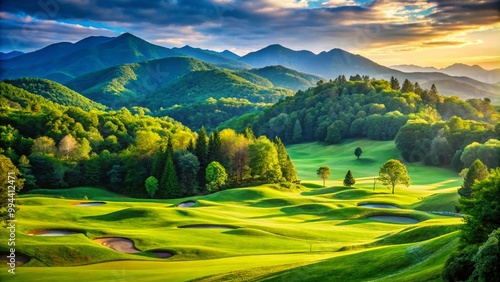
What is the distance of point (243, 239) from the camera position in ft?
150

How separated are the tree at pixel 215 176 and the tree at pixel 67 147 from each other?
118 ft

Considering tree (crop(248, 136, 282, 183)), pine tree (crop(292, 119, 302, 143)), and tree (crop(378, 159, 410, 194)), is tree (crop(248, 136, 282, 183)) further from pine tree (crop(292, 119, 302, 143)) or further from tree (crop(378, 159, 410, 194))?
pine tree (crop(292, 119, 302, 143))

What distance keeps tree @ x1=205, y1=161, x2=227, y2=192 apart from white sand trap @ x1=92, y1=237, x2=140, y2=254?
155 ft

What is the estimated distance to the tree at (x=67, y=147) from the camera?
104156 millimetres

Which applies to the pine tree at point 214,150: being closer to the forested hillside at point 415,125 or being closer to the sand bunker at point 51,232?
the sand bunker at point 51,232

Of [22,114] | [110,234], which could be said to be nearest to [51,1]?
[110,234]

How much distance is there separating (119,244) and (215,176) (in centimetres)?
4978

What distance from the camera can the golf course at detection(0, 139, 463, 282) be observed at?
28594 millimetres

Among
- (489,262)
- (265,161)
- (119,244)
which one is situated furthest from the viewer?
(265,161)

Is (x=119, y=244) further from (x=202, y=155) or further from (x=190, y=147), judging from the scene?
(x=190, y=147)

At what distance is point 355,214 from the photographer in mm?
62312

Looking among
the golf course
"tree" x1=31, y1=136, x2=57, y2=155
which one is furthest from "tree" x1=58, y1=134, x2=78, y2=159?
the golf course

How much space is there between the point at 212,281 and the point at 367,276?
1001 cm

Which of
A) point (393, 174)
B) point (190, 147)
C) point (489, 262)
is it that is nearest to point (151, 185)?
point (190, 147)
